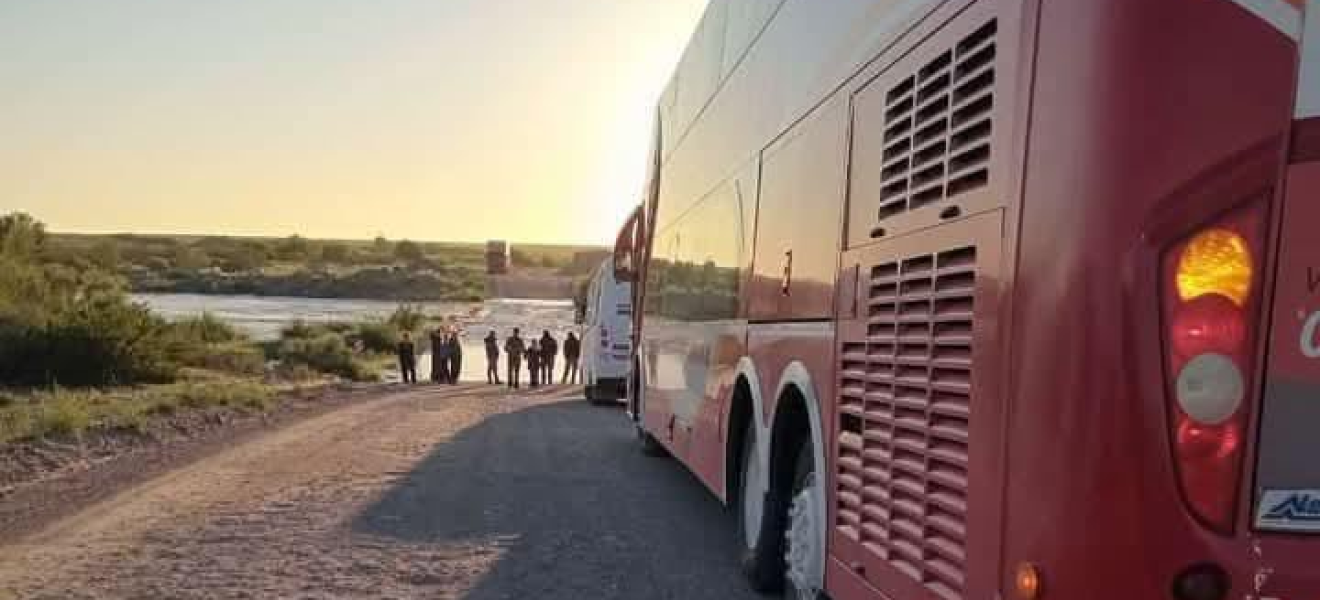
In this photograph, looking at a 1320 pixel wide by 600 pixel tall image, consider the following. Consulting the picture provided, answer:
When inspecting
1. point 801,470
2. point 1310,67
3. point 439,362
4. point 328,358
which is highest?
point 1310,67

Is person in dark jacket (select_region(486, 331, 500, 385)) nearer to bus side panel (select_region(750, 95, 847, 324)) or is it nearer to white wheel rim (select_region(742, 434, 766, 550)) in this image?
white wheel rim (select_region(742, 434, 766, 550))

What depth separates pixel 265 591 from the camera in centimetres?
764

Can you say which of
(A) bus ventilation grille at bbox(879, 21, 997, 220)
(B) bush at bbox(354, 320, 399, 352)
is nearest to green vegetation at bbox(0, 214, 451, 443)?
(B) bush at bbox(354, 320, 399, 352)

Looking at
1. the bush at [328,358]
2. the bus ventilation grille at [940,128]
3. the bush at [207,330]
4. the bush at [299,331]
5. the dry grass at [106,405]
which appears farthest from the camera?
the bush at [299,331]

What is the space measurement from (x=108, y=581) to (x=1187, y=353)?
21.6 feet

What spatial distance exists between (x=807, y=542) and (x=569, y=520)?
430cm

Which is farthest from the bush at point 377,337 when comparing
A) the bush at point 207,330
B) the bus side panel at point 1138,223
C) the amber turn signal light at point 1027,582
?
the bus side panel at point 1138,223

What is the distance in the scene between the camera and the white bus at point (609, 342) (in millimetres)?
26625

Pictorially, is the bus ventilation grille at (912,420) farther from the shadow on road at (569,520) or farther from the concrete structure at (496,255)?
the concrete structure at (496,255)

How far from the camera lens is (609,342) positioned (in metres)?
26.7

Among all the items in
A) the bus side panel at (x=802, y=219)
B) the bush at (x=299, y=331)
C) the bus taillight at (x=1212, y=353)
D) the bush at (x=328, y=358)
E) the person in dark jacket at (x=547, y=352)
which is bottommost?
the bush at (x=328, y=358)

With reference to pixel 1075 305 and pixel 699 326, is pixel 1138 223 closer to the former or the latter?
pixel 1075 305

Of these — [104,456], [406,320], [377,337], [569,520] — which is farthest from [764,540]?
[406,320]

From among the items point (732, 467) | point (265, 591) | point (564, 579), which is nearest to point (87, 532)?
→ point (265, 591)
